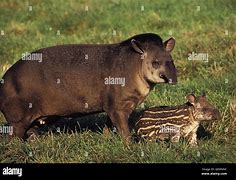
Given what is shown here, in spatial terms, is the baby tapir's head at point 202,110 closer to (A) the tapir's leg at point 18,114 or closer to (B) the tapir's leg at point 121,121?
(B) the tapir's leg at point 121,121

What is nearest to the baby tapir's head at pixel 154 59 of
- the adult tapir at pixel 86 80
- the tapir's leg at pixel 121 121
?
the adult tapir at pixel 86 80

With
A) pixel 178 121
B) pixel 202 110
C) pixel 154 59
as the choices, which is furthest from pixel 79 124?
pixel 202 110

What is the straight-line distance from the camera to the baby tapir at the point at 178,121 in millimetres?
8719

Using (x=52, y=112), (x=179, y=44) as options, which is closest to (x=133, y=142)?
(x=52, y=112)

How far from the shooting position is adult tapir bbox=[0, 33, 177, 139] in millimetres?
8547

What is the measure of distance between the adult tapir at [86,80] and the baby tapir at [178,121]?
1.10 ft

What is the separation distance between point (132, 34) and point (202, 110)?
7.40m

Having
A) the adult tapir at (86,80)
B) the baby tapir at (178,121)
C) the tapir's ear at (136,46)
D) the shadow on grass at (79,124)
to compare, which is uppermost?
the tapir's ear at (136,46)

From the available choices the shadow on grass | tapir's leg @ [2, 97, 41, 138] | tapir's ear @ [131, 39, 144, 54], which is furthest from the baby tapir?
tapir's leg @ [2, 97, 41, 138]
